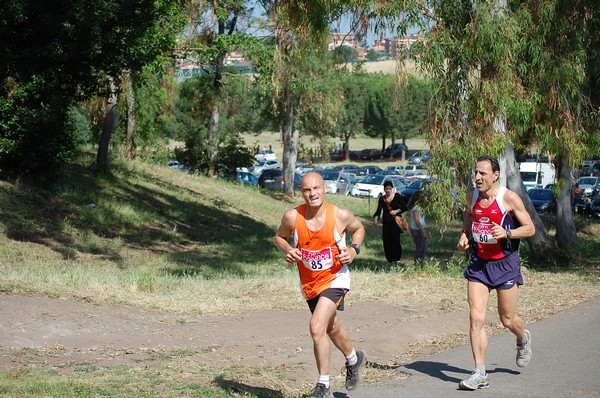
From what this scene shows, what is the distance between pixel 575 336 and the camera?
10969mm

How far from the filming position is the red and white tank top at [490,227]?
8250 millimetres

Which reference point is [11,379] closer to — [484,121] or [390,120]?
[484,121]

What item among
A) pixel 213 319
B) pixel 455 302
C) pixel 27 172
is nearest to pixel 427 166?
pixel 455 302

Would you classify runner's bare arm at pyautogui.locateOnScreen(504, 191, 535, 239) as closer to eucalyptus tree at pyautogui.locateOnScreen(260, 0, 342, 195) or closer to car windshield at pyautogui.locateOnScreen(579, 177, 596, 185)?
eucalyptus tree at pyautogui.locateOnScreen(260, 0, 342, 195)

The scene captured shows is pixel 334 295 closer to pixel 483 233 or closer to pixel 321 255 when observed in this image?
pixel 321 255

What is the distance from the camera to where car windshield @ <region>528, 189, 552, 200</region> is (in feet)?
141

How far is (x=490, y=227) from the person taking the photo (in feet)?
27.0

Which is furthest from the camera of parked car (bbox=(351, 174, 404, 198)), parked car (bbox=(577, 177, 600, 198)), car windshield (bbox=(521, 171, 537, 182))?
parked car (bbox=(351, 174, 404, 198))

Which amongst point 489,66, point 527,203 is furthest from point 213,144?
point 489,66

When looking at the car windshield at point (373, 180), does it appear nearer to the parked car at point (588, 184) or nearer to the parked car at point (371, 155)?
the parked car at point (588, 184)

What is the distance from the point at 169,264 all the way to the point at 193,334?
10.2m

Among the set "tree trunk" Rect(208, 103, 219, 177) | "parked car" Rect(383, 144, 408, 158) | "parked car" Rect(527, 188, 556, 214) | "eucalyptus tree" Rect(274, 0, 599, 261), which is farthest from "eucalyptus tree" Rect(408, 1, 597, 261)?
"parked car" Rect(383, 144, 408, 158)

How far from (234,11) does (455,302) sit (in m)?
26.0

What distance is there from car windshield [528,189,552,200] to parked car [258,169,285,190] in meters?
14.2
